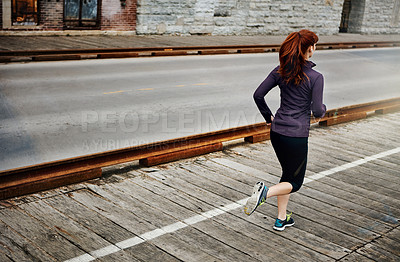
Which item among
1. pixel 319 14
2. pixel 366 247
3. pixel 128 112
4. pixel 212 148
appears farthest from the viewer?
pixel 319 14

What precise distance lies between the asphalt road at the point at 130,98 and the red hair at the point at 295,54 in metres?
4.16

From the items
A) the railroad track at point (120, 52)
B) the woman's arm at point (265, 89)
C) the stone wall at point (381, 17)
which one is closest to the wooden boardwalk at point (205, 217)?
the woman's arm at point (265, 89)

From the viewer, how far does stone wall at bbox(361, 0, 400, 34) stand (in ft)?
117

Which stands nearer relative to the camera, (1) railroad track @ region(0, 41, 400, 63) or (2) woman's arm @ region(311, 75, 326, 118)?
(2) woman's arm @ region(311, 75, 326, 118)

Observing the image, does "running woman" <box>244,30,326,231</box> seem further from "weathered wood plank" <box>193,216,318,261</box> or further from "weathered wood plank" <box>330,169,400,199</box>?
"weathered wood plank" <box>330,169,400,199</box>

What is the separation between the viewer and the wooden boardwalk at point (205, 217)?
4.50 m

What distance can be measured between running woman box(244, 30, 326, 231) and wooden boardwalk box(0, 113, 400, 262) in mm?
436

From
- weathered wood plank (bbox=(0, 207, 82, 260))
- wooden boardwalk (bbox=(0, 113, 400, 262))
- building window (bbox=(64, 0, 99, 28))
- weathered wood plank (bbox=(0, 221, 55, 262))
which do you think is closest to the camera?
weathered wood plank (bbox=(0, 221, 55, 262))

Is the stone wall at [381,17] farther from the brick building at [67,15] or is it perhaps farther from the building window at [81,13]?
the building window at [81,13]

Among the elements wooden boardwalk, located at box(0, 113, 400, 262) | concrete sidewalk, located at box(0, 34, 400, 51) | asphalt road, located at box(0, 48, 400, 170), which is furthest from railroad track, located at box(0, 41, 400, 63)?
wooden boardwalk, located at box(0, 113, 400, 262)

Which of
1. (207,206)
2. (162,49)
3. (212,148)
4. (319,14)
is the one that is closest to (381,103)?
(212,148)

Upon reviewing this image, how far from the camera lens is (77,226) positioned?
4.83 metres

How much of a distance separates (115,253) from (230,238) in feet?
3.59

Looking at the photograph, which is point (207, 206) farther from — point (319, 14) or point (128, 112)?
point (319, 14)
